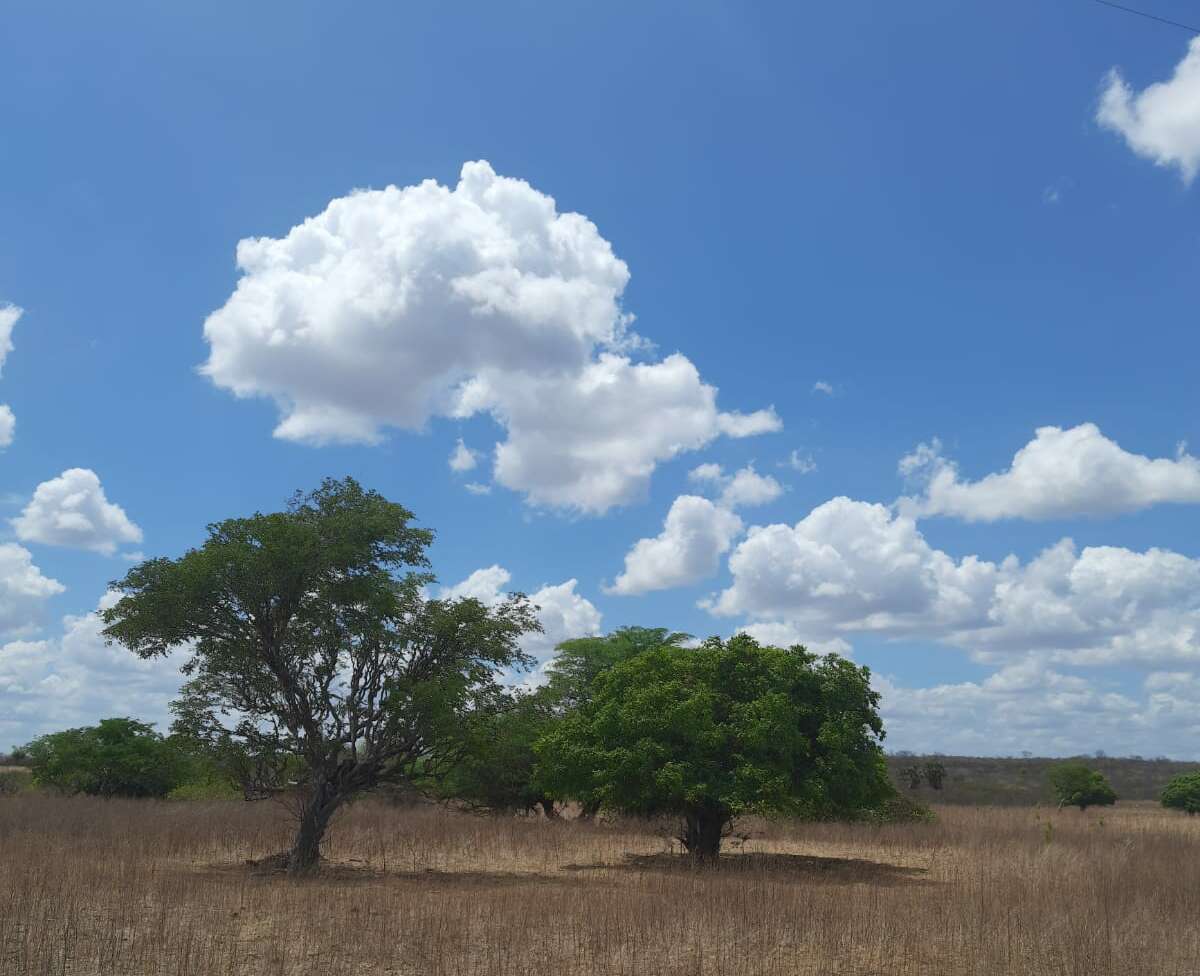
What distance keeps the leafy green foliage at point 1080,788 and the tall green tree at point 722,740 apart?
40.3 meters

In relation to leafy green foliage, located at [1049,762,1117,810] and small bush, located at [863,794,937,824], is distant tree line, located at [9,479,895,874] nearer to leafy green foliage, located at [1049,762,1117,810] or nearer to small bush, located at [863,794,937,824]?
small bush, located at [863,794,937,824]

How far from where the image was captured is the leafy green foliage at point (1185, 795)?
5256 centimetres

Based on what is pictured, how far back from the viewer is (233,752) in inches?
896

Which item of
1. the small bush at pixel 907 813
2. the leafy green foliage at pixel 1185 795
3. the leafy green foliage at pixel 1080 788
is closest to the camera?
the small bush at pixel 907 813

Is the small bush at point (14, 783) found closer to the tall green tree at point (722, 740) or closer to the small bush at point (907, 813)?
the tall green tree at point (722, 740)

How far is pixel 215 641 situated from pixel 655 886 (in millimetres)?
11362

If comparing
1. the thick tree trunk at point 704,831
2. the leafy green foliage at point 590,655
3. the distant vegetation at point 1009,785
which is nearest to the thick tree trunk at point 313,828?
the thick tree trunk at point 704,831

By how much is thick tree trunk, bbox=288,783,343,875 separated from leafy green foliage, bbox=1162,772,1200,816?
47.2 meters

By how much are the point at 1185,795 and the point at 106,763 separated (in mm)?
53547

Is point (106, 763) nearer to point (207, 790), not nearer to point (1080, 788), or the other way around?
point (207, 790)

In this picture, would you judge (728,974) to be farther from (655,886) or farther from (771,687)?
(771,687)

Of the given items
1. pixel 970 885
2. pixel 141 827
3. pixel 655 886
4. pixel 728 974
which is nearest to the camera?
pixel 728 974

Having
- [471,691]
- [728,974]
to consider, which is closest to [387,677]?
[471,691]

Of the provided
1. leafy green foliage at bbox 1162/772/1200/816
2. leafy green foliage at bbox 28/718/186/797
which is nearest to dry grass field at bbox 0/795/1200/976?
leafy green foliage at bbox 28/718/186/797
